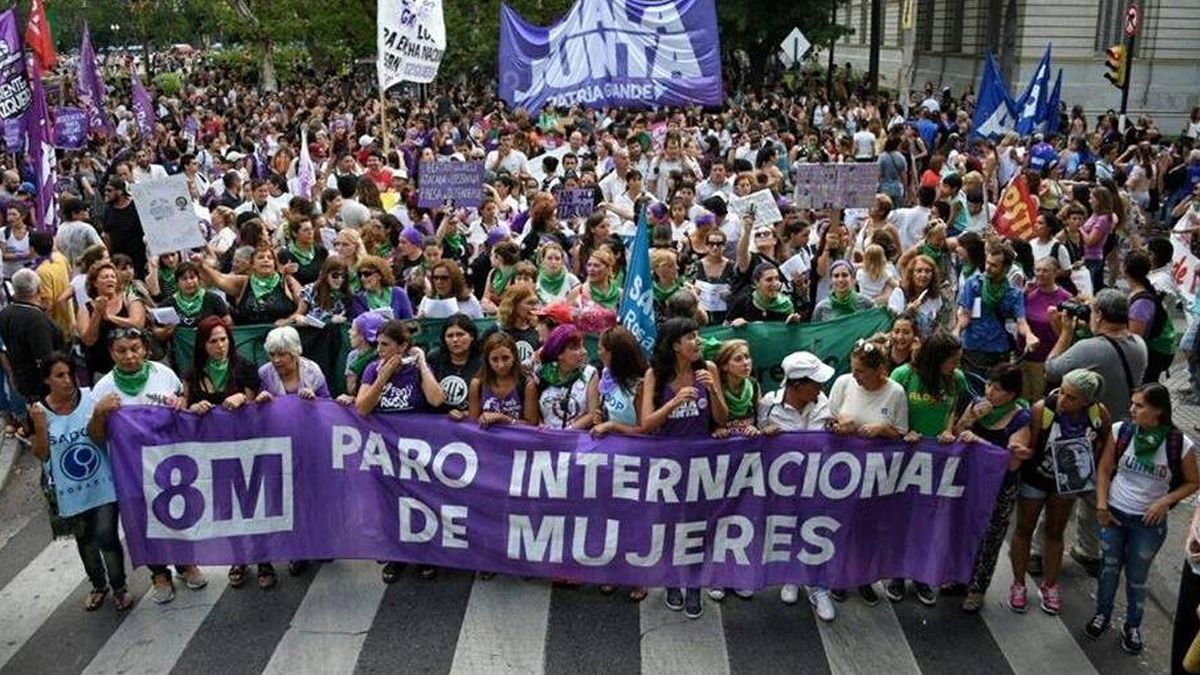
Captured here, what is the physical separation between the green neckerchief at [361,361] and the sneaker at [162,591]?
1.63 m

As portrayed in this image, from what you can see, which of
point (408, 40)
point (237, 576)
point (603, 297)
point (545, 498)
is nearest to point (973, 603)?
point (545, 498)

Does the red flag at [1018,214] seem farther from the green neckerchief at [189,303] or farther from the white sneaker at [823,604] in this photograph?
the green neckerchief at [189,303]

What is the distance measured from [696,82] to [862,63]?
50.3 meters

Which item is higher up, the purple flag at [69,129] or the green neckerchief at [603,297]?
the purple flag at [69,129]

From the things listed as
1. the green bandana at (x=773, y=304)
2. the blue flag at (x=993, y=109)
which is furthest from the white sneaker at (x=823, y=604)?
the blue flag at (x=993, y=109)

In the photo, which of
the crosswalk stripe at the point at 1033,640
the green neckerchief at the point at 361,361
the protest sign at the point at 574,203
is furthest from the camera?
the protest sign at the point at 574,203

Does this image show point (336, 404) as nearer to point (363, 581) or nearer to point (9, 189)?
point (363, 581)

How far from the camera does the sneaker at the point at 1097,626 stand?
20.2 ft

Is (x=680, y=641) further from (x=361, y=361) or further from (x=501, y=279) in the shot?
(x=501, y=279)

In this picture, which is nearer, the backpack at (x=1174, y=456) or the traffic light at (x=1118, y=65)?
the backpack at (x=1174, y=456)

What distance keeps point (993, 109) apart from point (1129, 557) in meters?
12.8

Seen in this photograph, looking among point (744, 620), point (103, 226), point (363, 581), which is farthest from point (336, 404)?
point (103, 226)

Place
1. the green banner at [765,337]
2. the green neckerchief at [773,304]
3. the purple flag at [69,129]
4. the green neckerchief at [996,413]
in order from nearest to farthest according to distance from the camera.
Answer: the green neckerchief at [996,413]
the green banner at [765,337]
the green neckerchief at [773,304]
the purple flag at [69,129]

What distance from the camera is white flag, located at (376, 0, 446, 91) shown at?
13.8 metres
